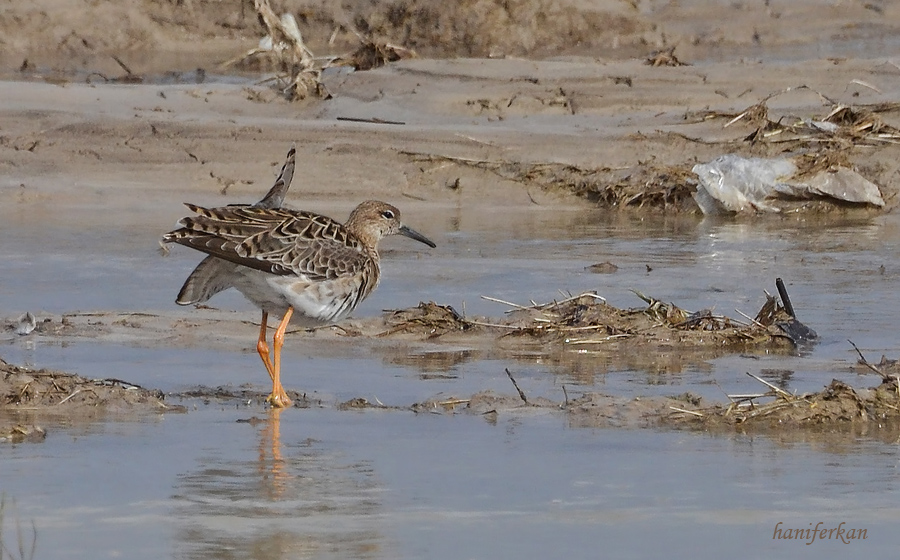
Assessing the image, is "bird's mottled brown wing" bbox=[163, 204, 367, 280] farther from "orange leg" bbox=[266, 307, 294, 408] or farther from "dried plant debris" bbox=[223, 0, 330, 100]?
"dried plant debris" bbox=[223, 0, 330, 100]

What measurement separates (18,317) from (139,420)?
233cm

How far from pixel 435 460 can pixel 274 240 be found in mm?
2108

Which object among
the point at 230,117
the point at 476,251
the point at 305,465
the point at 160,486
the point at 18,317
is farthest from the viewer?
the point at 230,117

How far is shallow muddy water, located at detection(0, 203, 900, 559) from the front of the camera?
451 cm

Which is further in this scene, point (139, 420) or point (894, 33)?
point (894, 33)

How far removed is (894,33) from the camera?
20016 millimetres

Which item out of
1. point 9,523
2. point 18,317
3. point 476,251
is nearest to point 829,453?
point 9,523

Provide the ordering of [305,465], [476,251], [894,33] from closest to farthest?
[305,465] → [476,251] → [894,33]

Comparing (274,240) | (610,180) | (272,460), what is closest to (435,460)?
(272,460)

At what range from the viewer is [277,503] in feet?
15.9

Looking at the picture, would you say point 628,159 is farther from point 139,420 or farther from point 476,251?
point 139,420

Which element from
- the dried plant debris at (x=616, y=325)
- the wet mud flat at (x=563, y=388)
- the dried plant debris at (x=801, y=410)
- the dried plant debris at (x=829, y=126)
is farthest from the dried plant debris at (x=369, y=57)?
the dried plant debris at (x=801, y=410)

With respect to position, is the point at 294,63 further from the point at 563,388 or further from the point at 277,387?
the point at 563,388

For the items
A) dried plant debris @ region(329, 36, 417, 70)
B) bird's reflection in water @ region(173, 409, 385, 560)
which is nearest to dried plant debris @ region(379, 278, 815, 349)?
bird's reflection in water @ region(173, 409, 385, 560)
